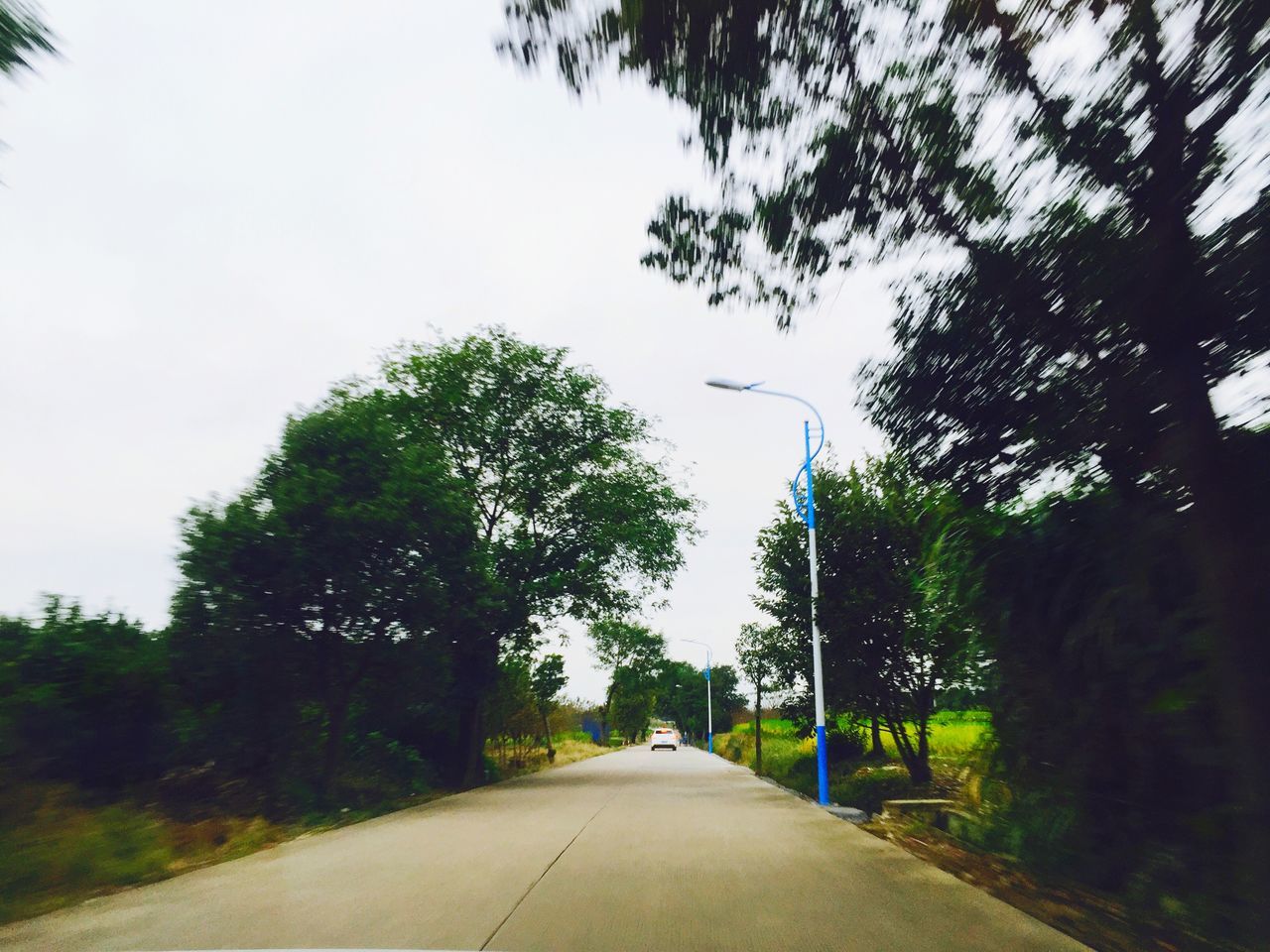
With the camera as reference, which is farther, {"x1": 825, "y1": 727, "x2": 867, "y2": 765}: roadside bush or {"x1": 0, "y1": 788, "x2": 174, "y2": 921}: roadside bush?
{"x1": 825, "y1": 727, "x2": 867, "y2": 765}: roadside bush

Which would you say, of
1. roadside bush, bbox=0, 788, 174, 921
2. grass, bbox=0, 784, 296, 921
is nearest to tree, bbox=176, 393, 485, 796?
grass, bbox=0, 784, 296, 921

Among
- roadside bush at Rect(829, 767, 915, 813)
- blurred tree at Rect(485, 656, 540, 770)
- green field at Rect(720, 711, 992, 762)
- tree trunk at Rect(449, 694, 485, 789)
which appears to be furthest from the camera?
blurred tree at Rect(485, 656, 540, 770)

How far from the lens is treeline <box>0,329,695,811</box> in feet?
35.7

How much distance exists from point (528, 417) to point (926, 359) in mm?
17010

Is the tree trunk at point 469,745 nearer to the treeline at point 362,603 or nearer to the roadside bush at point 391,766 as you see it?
the treeline at point 362,603

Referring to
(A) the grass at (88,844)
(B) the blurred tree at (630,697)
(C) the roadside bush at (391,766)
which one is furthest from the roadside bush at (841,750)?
(B) the blurred tree at (630,697)

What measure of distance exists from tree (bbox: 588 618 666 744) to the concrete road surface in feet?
139

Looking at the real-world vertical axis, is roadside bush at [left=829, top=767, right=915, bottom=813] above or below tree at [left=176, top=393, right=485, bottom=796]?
below

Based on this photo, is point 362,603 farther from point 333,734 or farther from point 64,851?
point 64,851

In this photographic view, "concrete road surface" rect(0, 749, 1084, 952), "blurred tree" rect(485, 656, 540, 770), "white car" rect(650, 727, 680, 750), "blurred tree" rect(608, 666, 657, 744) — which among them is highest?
"blurred tree" rect(608, 666, 657, 744)

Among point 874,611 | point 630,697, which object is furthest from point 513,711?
point 630,697

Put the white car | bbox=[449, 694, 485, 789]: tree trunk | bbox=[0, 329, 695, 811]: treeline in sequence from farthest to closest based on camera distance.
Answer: the white car, bbox=[449, 694, 485, 789]: tree trunk, bbox=[0, 329, 695, 811]: treeline

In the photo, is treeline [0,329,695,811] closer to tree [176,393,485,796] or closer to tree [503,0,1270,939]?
tree [176,393,485,796]

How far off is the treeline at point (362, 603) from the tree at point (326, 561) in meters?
0.04
